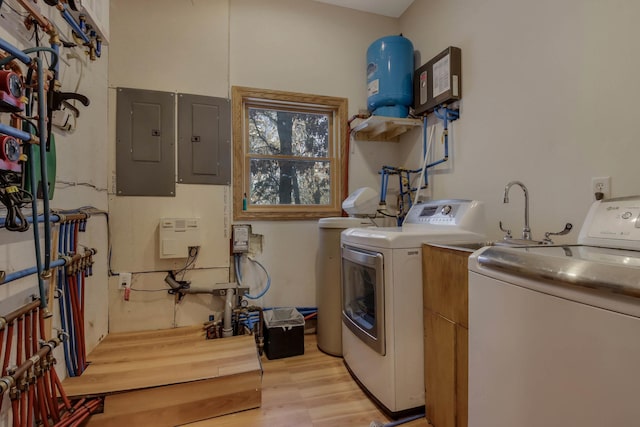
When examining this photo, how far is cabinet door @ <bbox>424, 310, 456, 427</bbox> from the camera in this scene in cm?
130

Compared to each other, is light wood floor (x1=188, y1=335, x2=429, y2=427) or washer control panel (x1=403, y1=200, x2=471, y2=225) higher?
washer control panel (x1=403, y1=200, x2=471, y2=225)

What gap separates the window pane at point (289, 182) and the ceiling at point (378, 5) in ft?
4.82

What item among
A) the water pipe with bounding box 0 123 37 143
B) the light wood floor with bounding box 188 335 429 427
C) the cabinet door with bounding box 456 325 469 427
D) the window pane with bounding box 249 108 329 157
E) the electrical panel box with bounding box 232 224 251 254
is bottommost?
the light wood floor with bounding box 188 335 429 427

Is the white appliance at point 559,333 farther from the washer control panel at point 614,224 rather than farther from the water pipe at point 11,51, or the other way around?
the water pipe at point 11,51

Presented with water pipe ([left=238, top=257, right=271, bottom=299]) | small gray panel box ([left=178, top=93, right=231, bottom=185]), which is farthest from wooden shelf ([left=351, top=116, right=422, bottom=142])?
water pipe ([left=238, top=257, right=271, bottom=299])

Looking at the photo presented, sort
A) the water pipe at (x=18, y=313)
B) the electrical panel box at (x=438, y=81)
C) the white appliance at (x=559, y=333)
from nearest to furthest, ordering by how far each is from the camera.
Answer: the white appliance at (x=559, y=333) < the water pipe at (x=18, y=313) < the electrical panel box at (x=438, y=81)

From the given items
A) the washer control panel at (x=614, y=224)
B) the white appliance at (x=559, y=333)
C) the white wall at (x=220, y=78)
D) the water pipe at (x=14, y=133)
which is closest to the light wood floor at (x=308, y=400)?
the white wall at (x=220, y=78)

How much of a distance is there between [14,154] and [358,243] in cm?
154

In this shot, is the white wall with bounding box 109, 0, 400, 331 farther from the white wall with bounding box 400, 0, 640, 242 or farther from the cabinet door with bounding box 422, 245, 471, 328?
the cabinet door with bounding box 422, 245, 471, 328

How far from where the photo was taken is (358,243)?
68.7 inches

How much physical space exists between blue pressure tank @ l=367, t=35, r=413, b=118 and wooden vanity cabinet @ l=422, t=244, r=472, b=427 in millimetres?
1452

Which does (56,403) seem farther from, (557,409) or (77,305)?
(557,409)

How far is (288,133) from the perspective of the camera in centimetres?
266

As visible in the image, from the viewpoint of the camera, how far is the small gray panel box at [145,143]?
84.8 inches
